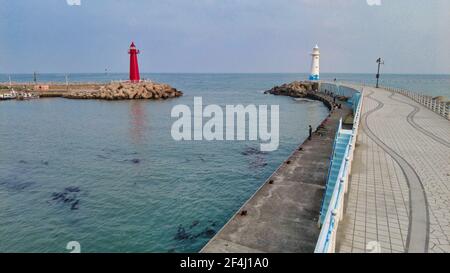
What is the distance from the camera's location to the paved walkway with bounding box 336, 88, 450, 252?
6.36m

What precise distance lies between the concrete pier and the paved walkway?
1373 mm

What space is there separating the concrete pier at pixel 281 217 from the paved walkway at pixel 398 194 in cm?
137

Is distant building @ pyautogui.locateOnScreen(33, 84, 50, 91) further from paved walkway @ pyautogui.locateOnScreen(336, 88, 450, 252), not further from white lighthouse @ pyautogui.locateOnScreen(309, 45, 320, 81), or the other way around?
paved walkway @ pyautogui.locateOnScreen(336, 88, 450, 252)

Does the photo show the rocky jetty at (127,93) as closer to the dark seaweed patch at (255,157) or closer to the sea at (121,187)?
the sea at (121,187)

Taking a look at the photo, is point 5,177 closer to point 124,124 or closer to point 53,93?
Result: point 124,124

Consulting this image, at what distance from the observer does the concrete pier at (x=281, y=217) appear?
7.51 meters

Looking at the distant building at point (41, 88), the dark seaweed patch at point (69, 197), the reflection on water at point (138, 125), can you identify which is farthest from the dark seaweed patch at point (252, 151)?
the distant building at point (41, 88)

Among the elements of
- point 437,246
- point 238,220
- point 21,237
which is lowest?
point 21,237

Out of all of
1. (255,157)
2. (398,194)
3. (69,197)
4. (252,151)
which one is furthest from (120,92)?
(398,194)

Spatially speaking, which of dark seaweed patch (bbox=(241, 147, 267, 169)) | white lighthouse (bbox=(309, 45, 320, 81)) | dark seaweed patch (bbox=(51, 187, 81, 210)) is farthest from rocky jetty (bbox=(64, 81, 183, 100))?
dark seaweed patch (bbox=(51, 187, 81, 210))

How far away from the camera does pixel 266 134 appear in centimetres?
2642
